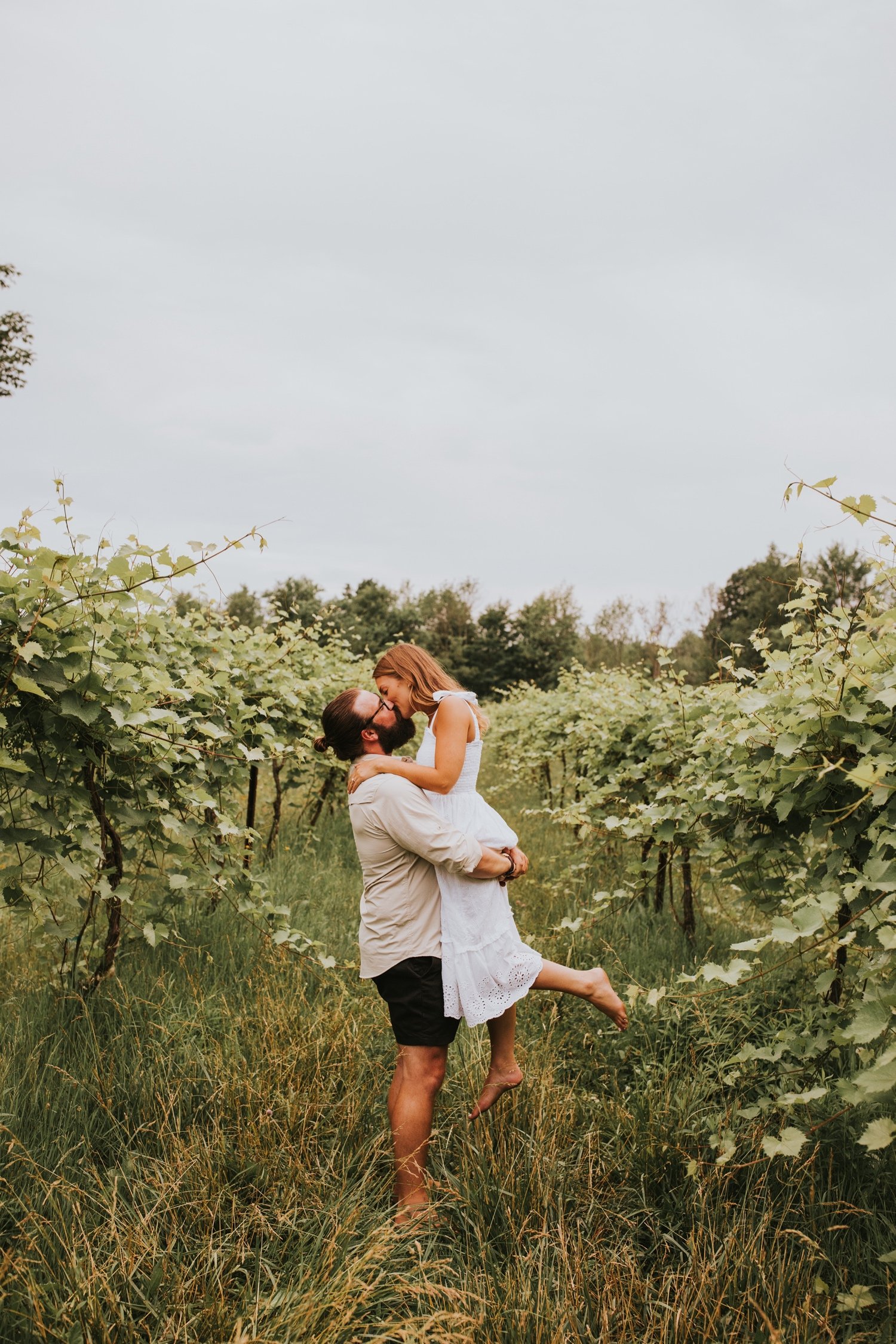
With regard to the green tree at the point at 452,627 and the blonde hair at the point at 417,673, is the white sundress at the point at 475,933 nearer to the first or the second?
the blonde hair at the point at 417,673

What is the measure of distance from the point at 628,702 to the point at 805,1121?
105 inches

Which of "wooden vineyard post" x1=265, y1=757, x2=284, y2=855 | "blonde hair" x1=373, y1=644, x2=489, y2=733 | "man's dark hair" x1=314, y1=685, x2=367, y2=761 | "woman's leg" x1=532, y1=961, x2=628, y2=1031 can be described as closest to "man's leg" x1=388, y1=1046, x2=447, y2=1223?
"woman's leg" x1=532, y1=961, x2=628, y2=1031

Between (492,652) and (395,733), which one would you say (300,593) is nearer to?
(492,652)

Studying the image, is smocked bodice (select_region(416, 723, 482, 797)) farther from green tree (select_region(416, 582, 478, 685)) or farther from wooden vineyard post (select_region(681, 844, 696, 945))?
green tree (select_region(416, 582, 478, 685))

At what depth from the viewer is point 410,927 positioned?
2514 millimetres

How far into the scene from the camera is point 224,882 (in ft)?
11.2

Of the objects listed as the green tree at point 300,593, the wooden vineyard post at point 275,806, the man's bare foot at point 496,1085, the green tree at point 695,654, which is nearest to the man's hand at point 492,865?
the man's bare foot at point 496,1085

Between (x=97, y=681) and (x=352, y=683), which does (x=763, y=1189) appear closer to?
(x=97, y=681)

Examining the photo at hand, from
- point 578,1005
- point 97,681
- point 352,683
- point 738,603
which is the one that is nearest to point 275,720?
point 352,683

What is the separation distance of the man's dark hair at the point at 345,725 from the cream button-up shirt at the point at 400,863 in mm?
197

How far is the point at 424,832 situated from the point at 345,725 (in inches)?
18.7

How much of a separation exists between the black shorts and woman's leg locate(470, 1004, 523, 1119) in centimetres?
23

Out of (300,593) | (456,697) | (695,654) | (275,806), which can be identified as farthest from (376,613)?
(456,697)

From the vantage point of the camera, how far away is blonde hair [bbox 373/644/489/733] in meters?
2.77
